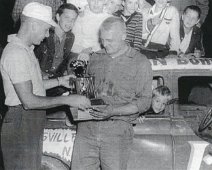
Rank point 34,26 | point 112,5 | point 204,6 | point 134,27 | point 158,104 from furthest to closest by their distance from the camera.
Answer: point 204,6
point 112,5
point 134,27
point 158,104
point 34,26

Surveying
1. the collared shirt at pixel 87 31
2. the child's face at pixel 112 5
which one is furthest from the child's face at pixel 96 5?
the child's face at pixel 112 5

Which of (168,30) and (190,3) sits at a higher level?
(190,3)

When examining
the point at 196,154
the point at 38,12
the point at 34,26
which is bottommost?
the point at 196,154

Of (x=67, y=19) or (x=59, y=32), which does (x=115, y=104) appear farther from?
(x=67, y=19)

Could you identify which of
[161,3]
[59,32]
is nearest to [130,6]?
[161,3]

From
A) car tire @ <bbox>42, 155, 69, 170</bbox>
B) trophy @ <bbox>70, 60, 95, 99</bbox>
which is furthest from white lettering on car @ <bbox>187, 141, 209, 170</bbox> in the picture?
car tire @ <bbox>42, 155, 69, 170</bbox>

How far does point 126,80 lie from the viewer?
326cm

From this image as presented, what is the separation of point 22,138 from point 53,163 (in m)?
0.53

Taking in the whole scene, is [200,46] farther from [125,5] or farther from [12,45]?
[12,45]

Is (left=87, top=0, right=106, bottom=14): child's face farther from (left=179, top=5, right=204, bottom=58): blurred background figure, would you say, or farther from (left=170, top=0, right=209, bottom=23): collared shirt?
(left=170, top=0, right=209, bottom=23): collared shirt

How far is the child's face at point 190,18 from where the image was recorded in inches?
225

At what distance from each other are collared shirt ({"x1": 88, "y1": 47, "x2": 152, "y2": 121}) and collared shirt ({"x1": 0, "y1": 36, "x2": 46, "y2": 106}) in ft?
1.72

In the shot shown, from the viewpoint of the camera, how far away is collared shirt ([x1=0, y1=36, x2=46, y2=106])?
3.13 meters

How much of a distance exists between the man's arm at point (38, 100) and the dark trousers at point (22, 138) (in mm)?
128
